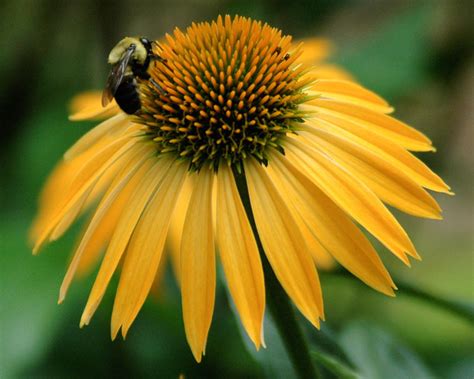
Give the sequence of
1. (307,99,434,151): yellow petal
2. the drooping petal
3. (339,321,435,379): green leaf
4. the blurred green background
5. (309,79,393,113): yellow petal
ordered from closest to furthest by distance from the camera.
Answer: (307,99,434,151): yellow petal < (309,79,393,113): yellow petal < (339,321,435,379): green leaf < the blurred green background < the drooping petal

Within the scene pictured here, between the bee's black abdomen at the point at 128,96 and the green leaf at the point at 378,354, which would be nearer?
the bee's black abdomen at the point at 128,96

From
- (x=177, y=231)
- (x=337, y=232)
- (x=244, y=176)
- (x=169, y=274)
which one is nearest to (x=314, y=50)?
(x=177, y=231)

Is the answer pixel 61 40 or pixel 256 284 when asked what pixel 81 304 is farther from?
pixel 61 40

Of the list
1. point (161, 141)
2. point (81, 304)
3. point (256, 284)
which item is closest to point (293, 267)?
point (256, 284)

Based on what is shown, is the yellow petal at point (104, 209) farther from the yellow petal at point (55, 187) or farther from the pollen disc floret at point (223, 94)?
the yellow petal at point (55, 187)

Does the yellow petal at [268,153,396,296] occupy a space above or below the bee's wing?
below

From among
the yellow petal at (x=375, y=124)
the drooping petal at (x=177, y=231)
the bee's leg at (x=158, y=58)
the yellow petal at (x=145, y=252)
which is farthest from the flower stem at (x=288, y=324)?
the drooping petal at (x=177, y=231)

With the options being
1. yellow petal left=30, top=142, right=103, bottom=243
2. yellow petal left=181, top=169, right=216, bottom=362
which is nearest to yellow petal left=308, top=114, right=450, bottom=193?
yellow petal left=181, top=169, right=216, bottom=362

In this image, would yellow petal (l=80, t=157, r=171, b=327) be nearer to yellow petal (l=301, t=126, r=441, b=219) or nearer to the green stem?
yellow petal (l=301, t=126, r=441, b=219)
